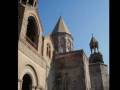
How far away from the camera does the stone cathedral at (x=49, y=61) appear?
13.4 meters

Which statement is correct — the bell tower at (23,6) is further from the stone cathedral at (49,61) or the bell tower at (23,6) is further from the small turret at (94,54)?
the small turret at (94,54)

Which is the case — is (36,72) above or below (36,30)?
below

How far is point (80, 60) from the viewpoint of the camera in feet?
63.0

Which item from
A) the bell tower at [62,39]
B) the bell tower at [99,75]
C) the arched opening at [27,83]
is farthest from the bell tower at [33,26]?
the bell tower at [62,39]

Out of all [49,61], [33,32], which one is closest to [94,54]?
[49,61]

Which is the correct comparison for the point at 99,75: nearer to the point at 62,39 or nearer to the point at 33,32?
the point at 62,39

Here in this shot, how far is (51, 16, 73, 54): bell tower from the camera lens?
1085 inches

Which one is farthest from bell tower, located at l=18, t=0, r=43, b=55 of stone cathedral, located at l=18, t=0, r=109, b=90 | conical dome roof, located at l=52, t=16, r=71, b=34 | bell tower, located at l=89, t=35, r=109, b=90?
conical dome roof, located at l=52, t=16, r=71, b=34

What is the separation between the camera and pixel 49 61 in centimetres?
1872

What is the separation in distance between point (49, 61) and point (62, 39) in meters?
9.63

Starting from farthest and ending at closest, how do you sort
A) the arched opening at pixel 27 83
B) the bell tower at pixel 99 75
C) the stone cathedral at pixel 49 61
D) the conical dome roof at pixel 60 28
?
1. the conical dome roof at pixel 60 28
2. the bell tower at pixel 99 75
3. the arched opening at pixel 27 83
4. the stone cathedral at pixel 49 61
